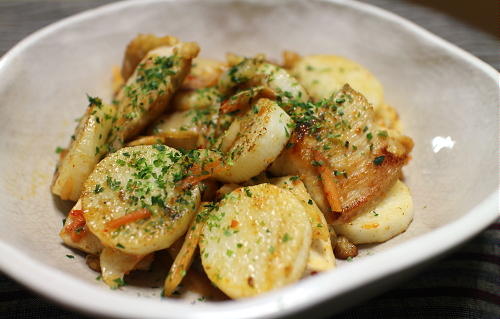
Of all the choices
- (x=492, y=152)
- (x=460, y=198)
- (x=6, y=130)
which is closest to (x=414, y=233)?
(x=460, y=198)

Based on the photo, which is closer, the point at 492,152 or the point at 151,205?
the point at 151,205

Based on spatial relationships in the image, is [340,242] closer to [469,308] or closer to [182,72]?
[469,308]

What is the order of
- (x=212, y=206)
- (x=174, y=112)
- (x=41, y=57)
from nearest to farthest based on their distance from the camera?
1. (x=212, y=206)
2. (x=174, y=112)
3. (x=41, y=57)

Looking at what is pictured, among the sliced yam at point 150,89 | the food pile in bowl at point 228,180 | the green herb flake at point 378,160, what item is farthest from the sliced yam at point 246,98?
the green herb flake at point 378,160

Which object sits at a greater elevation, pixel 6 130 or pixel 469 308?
pixel 6 130

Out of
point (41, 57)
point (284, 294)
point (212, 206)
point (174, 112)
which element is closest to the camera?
point (284, 294)

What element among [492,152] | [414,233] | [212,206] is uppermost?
[212,206]

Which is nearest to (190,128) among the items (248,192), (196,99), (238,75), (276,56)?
(196,99)

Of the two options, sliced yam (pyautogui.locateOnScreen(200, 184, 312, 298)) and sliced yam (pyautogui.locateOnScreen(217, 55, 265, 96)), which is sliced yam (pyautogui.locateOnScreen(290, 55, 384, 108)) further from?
sliced yam (pyautogui.locateOnScreen(200, 184, 312, 298))
